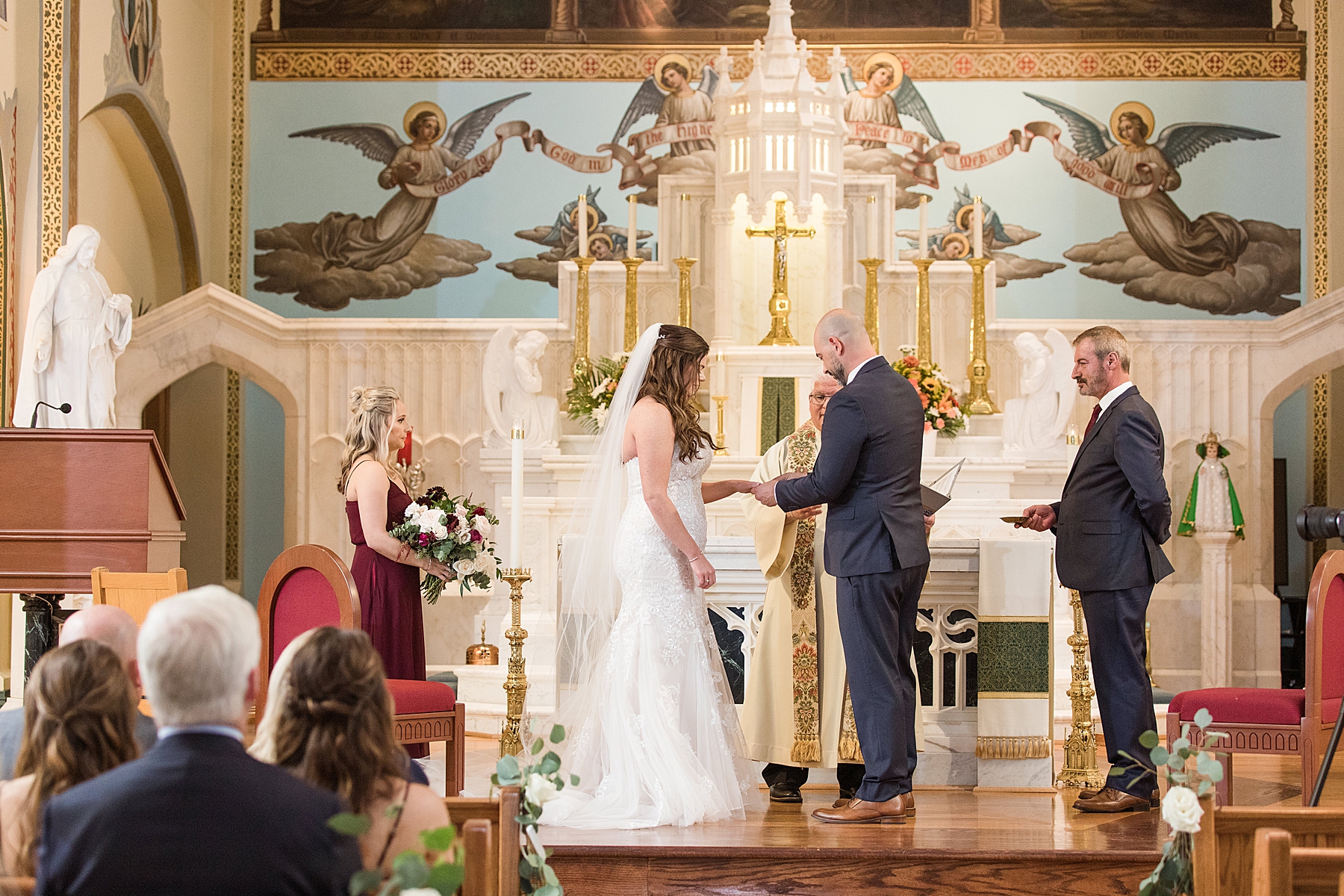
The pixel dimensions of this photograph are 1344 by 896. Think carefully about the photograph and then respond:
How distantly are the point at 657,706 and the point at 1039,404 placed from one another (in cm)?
568

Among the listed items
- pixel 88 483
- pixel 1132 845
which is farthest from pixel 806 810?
pixel 88 483

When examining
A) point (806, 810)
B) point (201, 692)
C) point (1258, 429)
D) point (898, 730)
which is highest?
point (1258, 429)

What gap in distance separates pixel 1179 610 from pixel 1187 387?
163 cm

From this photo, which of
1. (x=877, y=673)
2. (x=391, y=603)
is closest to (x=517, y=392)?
(x=391, y=603)

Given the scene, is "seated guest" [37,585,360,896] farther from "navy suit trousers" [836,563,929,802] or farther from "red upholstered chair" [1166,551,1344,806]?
"red upholstered chair" [1166,551,1344,806]

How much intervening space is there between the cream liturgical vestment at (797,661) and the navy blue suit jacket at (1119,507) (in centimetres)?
84

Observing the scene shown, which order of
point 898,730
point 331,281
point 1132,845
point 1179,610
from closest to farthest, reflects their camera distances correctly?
point 1132,845
point 898,730
point 1179,610
point 331,281

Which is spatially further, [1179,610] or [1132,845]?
[1179,610]

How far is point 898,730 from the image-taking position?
4656mm

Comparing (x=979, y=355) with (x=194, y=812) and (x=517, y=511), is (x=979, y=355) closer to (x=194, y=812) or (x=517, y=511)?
(x=517, y=511)

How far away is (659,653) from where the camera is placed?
4.85 meters

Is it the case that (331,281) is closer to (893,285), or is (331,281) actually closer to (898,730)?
(893,285)

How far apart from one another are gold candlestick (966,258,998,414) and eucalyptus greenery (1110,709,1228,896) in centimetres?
698

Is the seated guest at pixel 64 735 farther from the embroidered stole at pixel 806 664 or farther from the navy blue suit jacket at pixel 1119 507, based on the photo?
the navy blue suit jacket at pixel 1119 507
